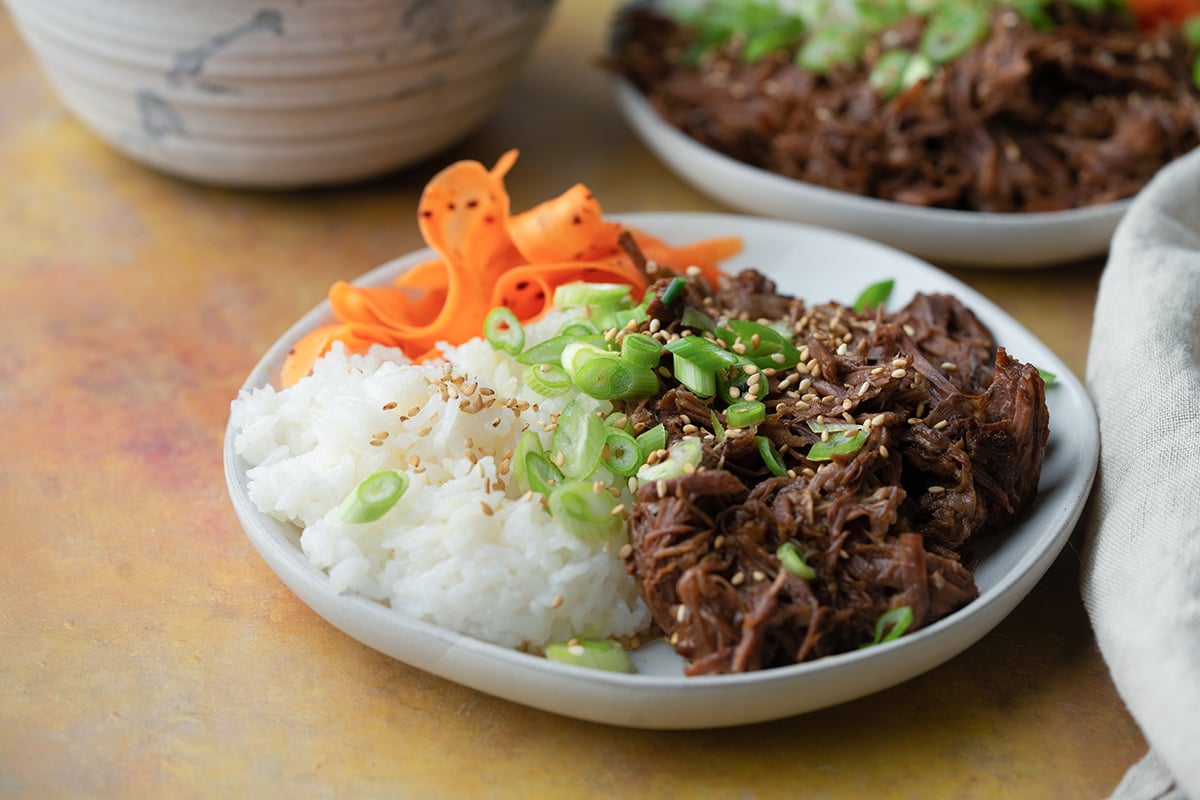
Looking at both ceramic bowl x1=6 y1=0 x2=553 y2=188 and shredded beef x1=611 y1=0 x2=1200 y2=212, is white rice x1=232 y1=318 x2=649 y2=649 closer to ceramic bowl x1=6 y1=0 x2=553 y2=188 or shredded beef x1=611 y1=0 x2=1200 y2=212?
ceramic bowl x1=6 y1=0 x2=553 y2=188

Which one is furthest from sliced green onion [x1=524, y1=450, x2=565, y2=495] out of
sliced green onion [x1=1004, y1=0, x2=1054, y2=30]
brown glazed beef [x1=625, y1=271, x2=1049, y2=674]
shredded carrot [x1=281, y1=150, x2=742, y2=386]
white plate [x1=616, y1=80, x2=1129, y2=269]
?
sliced green onion [x1=1004, y1=0, x2=1054, y2=30]

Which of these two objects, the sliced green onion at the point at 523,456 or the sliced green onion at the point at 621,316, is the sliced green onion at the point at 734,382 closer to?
the sliced green onion at the point at 621,316

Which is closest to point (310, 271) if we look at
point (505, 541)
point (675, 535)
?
point (505, 541)

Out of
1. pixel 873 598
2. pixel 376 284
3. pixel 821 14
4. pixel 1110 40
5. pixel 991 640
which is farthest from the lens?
pixel 821 14

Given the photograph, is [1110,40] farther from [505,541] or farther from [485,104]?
[505,541]

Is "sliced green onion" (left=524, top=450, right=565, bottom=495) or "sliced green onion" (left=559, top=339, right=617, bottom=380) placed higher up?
"sliced green onion" (left=559, top=339, right=617, bottom=380)

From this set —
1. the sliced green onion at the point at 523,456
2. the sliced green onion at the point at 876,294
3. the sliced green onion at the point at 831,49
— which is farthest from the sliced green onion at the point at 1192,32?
the sliced green onion at the point at 523,456
